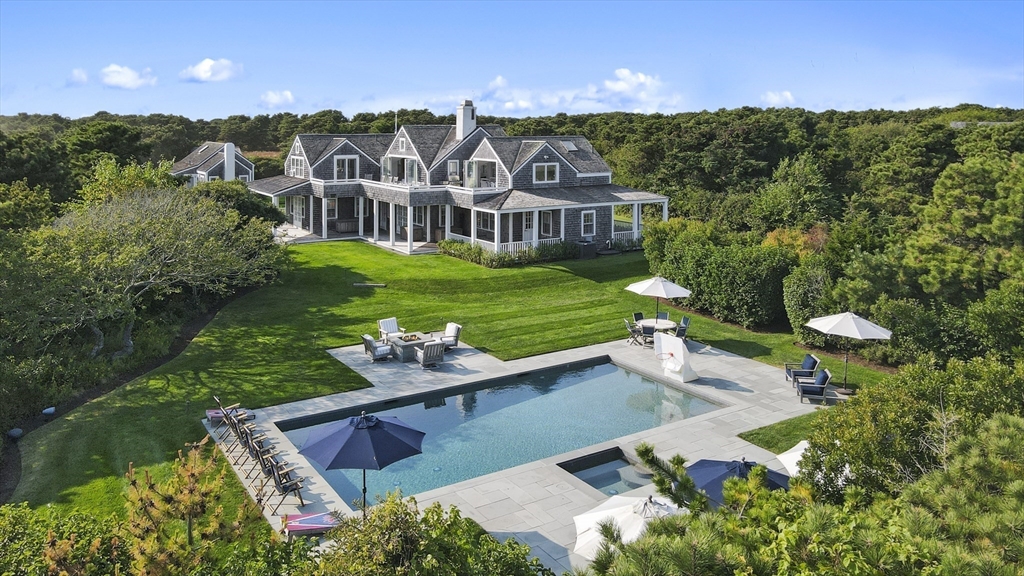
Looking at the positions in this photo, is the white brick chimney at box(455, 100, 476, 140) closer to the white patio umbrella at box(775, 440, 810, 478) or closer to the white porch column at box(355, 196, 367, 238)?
the white porch column at box(355, 196, 367, 238)

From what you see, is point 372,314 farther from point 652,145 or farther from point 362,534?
point 652,145

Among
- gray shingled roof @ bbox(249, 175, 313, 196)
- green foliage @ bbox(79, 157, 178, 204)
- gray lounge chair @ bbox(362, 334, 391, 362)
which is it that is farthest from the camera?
gray shingled roof @ bbox(249, 175, 313, 196)

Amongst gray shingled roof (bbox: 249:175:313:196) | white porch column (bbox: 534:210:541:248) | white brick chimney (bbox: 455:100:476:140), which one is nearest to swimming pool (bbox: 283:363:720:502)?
white porch column (bbox: 534:210:541:248)

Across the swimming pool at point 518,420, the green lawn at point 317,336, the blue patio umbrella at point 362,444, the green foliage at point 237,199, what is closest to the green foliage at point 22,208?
the green foliage at point 237,199

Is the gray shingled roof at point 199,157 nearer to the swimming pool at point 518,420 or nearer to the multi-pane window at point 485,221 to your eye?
the multi-pane window at point 485,221

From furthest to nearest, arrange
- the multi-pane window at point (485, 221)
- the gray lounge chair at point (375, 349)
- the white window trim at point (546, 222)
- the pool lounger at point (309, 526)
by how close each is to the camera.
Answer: the multi-pane window at point (485, 221), the white window trim at point (546, 222), the gray lounge chair at point (375, 349), the pool lounger at point (309, 526)
